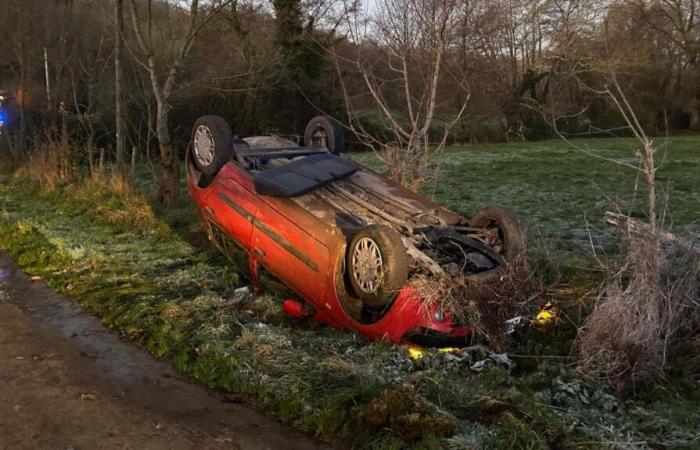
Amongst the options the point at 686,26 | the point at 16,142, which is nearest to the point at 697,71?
the point at 686,26

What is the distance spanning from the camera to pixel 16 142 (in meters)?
17.3

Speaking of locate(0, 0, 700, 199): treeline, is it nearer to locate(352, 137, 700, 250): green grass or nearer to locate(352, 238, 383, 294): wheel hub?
locate(352, 137, 700, 250): green grass

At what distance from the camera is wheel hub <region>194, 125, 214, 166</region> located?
716 centimetres

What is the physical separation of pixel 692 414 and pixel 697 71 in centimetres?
3446

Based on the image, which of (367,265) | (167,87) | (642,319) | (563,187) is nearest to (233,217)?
(367,265)

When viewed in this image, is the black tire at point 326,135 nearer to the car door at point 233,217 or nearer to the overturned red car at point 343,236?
the overturned red car at point 343,236

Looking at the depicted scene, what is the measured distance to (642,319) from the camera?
4.43 m

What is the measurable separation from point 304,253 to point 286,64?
62.1ft

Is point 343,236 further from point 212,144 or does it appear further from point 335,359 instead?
point 212,144

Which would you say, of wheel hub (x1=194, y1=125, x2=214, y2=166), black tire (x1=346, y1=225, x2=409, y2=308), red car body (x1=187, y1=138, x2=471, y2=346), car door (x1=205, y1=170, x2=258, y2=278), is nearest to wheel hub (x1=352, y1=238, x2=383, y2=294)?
black tire (x1=346, y1=225, x2=409, y2=308)

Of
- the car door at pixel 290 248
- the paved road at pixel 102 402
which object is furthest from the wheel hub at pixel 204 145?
the paved road at pixel 102 402

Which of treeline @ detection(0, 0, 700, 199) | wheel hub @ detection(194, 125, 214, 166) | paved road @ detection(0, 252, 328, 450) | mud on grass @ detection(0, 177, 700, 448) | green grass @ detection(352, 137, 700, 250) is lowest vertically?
paved road @ detection(0, 252, 328, 450)

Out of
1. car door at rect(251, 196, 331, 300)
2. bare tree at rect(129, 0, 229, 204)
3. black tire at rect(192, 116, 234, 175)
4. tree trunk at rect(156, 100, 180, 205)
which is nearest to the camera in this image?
car door at rect(251, 196, 331, 300)

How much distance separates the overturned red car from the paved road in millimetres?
1348
